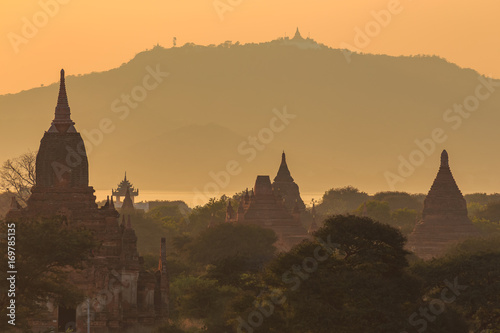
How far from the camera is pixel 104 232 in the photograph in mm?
72625

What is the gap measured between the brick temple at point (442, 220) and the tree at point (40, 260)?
2667 inches

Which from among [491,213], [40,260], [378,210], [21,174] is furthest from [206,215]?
[40,260]

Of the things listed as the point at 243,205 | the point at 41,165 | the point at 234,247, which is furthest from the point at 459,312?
the point at 243,205

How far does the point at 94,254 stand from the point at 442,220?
63.5 meters

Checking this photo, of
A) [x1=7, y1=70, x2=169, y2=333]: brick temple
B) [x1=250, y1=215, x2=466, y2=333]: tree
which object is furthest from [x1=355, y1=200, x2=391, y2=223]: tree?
[x1=250, y1=215, x2=466, y2=333]: tree

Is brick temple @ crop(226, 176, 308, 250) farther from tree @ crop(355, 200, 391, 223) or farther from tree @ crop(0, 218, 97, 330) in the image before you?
tree @ crop(0, 218, 97, 330)

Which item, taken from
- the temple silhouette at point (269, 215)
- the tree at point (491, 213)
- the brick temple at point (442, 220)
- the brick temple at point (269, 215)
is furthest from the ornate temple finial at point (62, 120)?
the tree at point (491, 213)

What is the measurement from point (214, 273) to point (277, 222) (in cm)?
4981

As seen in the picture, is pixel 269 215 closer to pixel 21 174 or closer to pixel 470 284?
pixel 21 174

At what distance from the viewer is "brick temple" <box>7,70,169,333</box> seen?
2694 inches

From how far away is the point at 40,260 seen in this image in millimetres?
60500

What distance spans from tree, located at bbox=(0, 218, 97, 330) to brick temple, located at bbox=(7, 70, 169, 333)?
4.00m

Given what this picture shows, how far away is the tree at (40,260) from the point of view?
193ft

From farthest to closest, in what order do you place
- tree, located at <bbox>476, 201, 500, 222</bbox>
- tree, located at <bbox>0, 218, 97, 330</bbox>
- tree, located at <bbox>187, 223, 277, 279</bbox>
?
1. tree, located at <bbox>476, 201, 500, 222</bbox>
2. tree, located at <bbox>187, 223, 277, 279</bbox>
3. tree, located at <bbox>0, 218, 97, 330</bbox>
